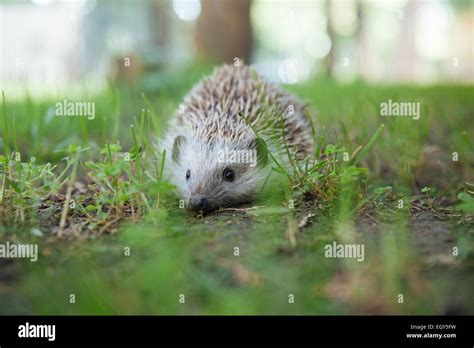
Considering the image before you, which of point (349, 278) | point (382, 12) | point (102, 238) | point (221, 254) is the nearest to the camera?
point (349, 278)

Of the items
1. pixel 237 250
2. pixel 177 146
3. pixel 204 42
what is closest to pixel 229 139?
pixel 177 146

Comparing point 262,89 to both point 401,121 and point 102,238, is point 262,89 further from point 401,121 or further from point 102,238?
point 102,238

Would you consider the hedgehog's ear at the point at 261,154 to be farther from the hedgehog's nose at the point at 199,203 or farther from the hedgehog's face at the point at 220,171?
the hedgehog's nose at the point at 199,203

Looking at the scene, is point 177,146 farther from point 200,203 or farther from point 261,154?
point 200,203

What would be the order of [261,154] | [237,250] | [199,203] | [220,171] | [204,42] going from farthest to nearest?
[204,42], [261,154], [220,171], [199,203], [237,250]

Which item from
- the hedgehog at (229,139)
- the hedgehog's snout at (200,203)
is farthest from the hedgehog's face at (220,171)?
the hedgehog's snout at (200,203)
